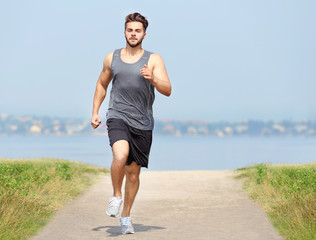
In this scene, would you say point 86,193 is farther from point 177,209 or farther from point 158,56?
point 158,56

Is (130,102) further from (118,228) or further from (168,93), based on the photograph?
(118,228)

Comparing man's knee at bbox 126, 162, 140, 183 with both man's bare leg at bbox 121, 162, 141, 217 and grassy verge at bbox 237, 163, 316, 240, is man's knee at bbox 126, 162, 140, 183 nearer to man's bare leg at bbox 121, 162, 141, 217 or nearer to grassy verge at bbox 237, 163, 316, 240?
man's bare leg at bbox 121, 162, 141, 217

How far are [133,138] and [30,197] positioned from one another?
2919mm

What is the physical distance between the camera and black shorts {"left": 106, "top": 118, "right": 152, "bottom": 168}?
6.94 metres

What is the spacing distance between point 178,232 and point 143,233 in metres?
0.46

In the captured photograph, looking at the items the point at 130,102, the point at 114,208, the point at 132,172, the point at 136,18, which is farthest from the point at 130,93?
the point at 114,208

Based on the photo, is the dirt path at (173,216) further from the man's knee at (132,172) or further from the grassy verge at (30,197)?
the man's knee at (132,172)

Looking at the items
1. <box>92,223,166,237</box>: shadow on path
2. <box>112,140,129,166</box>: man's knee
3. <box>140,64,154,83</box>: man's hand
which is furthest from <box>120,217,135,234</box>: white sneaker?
<box>140,64,154,83</box>: man's hand

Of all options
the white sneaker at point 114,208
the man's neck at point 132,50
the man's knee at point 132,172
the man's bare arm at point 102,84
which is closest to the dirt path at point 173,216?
the white sneaker at point 114,208

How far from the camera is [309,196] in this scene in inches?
335

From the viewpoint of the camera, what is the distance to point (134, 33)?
701 centimetres

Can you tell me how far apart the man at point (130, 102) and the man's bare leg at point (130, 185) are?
0.04 feet

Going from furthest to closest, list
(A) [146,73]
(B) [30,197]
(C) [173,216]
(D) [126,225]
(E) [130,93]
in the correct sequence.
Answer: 1. (B) [30,197]
2. (C) [173,216]
3. (D) [126,225]
4. (E) [130,93]
5. (A) [146,73]

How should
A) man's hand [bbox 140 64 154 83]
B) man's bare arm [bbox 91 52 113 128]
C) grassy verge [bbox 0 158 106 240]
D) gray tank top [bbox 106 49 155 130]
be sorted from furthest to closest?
grassy verge [bbox 0 158 106 240], man's bare arm [bbox 91 52 113 128], gray tank top [bbox 106 49 155 130], man's hand [bbox 140 64 154 83]
